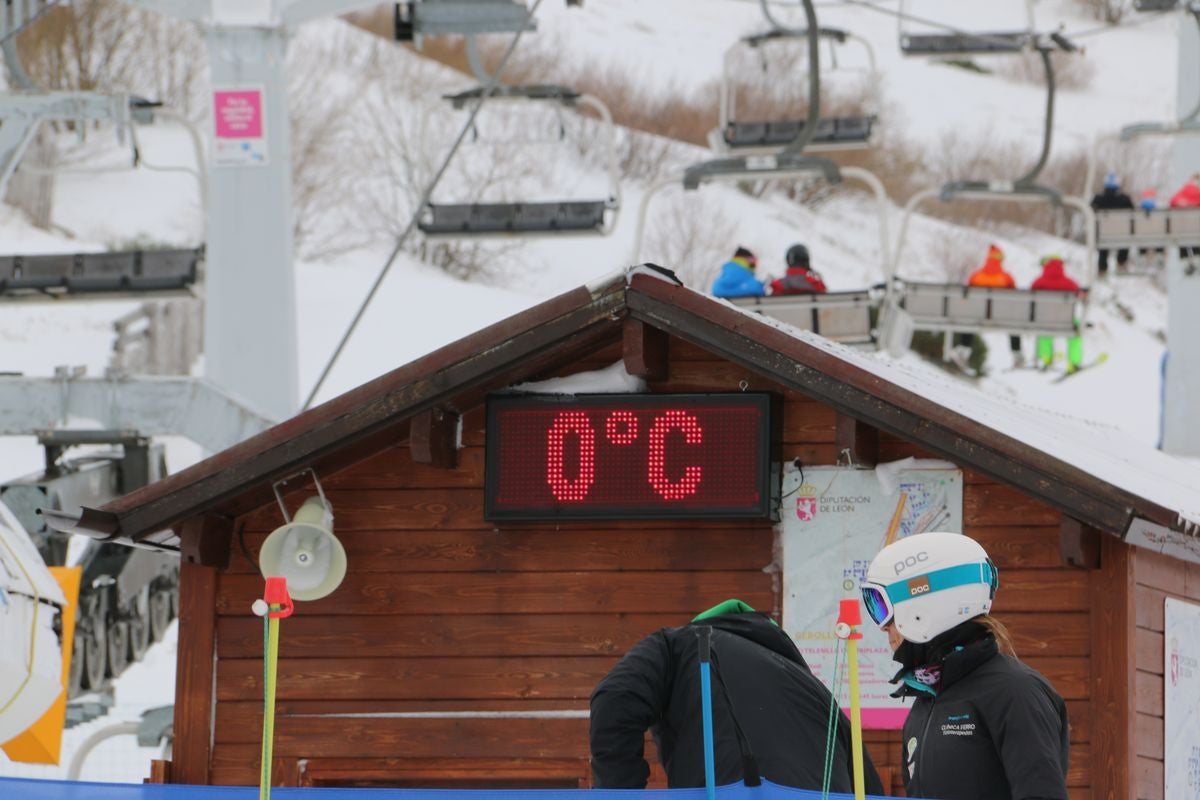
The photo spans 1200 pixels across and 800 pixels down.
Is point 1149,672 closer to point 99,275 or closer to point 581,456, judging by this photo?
point 581,456

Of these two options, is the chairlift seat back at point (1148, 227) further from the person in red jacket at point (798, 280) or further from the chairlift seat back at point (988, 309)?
the person in red jacket at point (798, 280)

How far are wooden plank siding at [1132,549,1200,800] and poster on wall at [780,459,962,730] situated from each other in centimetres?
71

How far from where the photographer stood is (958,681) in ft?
17.7

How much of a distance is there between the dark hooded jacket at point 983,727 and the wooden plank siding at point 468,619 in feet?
8.20

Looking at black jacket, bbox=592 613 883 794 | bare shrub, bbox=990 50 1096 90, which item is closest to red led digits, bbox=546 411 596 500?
black jacket, bbox=592 613 883 794

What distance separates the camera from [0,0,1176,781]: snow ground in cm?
2877

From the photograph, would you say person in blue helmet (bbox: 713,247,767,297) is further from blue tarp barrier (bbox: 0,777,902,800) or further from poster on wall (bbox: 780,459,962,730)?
blue tarp barrier (bbox: 0,777,902,800)

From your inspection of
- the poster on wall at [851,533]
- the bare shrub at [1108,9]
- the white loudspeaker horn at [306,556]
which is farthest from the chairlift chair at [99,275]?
the bare shrub at [1108,9]

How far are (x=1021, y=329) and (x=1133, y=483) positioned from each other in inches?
352

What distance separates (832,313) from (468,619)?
7.34 m

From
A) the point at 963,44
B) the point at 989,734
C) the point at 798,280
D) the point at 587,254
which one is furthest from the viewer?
the point at 587,254

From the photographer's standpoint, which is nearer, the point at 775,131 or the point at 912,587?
the point at 912,587

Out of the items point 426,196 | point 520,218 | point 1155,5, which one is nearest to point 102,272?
point 426,196

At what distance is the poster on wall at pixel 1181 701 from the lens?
7703mm
